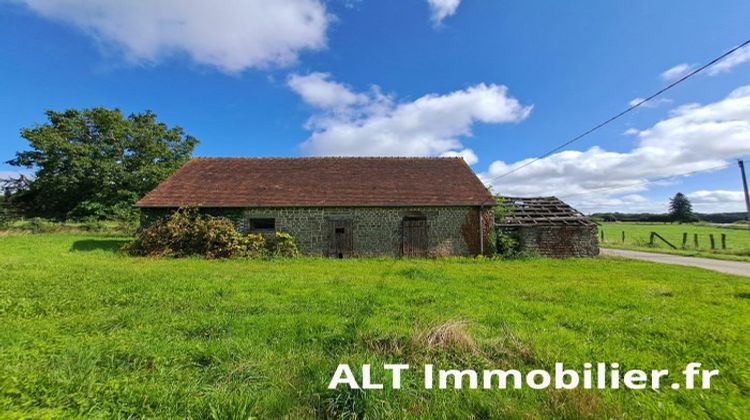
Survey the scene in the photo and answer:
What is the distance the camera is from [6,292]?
7.02 m

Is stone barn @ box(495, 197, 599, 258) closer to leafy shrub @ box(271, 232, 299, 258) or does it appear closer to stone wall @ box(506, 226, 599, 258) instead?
stone wall @ box(506, 226, 599, 258)

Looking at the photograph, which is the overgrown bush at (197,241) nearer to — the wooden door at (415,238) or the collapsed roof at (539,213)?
the wooden door at (415,238)

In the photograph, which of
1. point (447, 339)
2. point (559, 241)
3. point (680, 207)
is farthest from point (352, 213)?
point (680, 207)

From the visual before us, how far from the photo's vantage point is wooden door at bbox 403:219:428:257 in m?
15.7

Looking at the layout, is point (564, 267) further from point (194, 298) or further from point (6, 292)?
point (6, 292)

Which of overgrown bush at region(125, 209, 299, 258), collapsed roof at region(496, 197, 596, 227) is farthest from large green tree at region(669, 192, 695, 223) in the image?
overgrown bush at region(125, 209, 299, 258)

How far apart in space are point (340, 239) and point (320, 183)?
349 centimetres

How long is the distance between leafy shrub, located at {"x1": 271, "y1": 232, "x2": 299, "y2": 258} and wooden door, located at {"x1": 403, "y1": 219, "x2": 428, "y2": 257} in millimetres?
5074

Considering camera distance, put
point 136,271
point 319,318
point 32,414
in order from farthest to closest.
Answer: point 136,271 < point 319,318 < point 32,414

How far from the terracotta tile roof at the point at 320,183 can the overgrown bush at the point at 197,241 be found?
1.04 m

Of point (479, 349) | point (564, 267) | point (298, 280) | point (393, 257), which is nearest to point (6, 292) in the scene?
point (298, 280)

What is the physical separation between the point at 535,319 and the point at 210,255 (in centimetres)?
1285

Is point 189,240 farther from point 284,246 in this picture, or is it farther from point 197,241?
point 284,246

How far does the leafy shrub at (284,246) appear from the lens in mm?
15102
